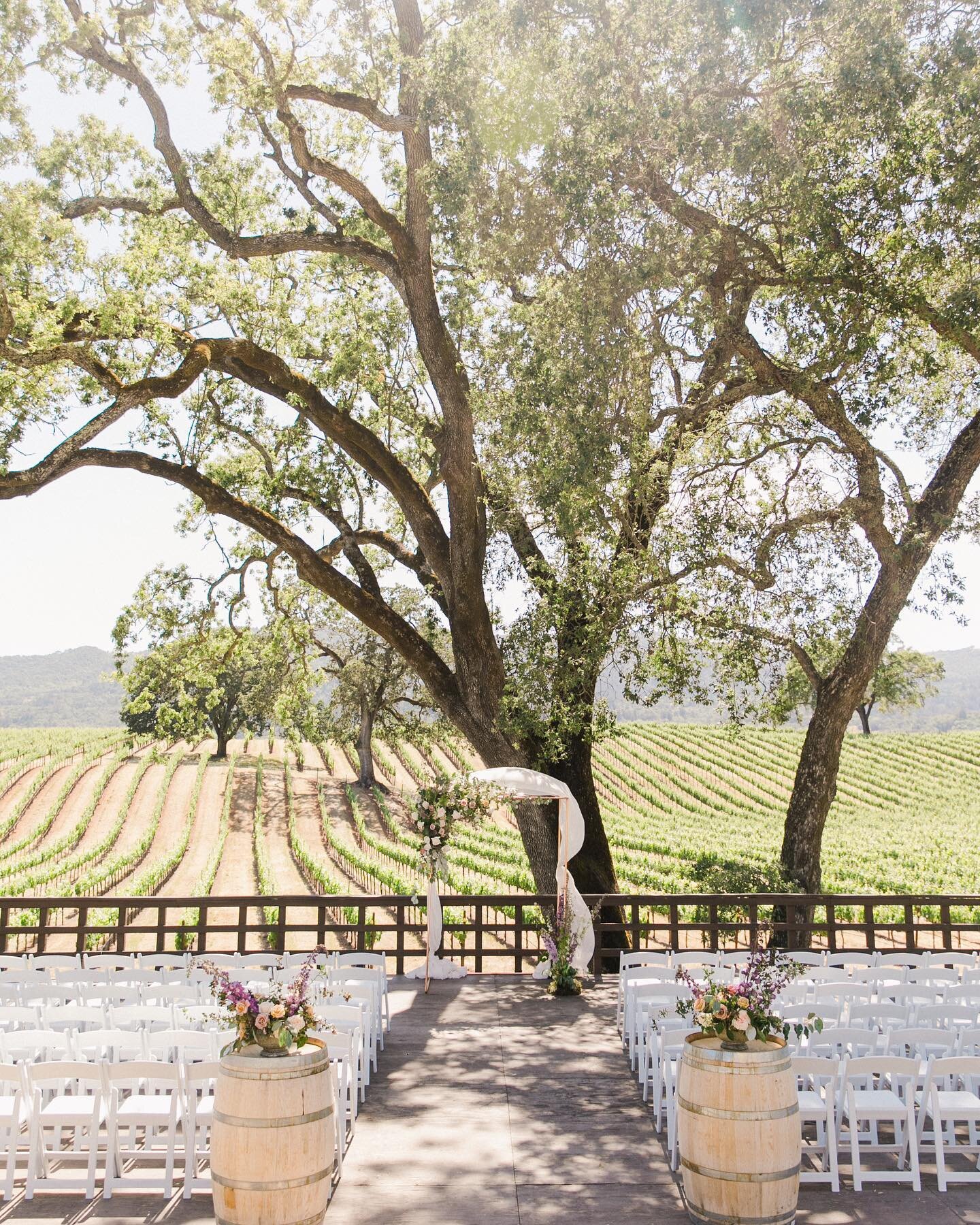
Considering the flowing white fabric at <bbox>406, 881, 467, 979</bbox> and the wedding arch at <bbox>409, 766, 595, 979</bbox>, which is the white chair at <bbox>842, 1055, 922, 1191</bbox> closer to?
the wedding arch at <bbox>409, 766, 595, 979</bbox>

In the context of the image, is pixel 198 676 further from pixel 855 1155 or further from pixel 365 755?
Answer: pixel 365 755

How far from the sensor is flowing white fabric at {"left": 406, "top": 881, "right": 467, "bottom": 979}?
12.1 metres

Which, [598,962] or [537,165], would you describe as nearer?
[537,165]

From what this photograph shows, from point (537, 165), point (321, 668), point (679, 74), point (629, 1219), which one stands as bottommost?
point (629, 1219)

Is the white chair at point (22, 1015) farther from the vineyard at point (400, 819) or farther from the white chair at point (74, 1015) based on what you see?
the vineyard at point (400, 819)

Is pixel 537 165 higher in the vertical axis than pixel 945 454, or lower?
higher

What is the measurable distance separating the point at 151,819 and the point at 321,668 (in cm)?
2370

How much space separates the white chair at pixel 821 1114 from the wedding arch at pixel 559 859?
4745mm

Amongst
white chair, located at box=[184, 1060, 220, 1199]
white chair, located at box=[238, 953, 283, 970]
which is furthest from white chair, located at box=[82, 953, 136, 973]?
white chair, located at box=[184, 1060, 220, 1199]

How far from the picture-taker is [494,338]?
42.2 feet

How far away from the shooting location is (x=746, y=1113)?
563 cm

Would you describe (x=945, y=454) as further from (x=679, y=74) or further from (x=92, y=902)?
(x=92, y=902)

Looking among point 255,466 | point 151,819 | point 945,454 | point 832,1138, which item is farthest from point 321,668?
point 151,819

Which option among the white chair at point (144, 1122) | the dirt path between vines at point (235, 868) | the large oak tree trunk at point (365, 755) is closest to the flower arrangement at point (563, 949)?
the white chair at point (144, 1122)
